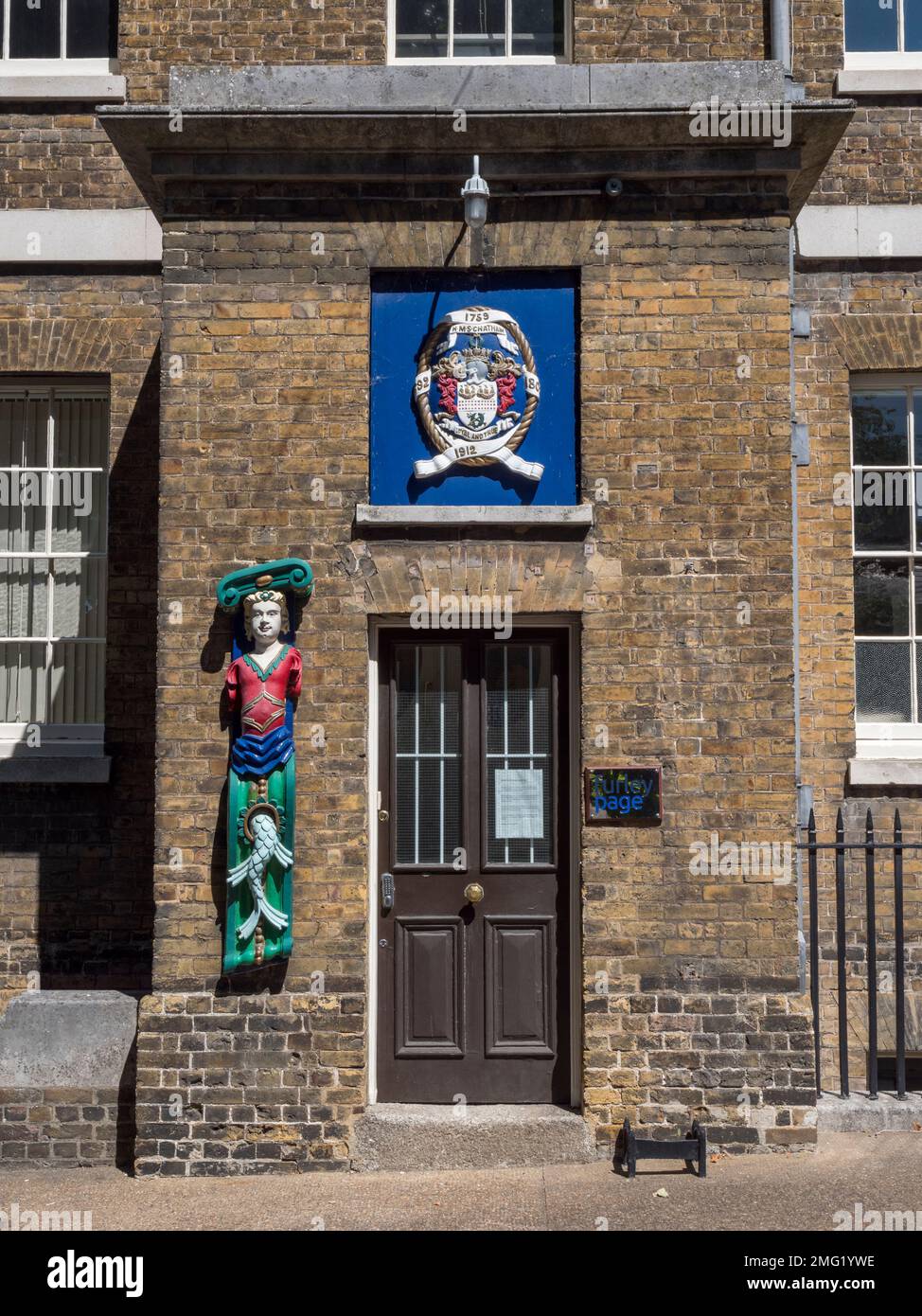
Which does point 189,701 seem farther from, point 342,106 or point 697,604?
point 342,106

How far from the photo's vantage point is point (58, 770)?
8078 millimetres

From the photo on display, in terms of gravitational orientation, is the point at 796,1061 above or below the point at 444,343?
below

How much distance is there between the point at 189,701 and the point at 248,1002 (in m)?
1.65

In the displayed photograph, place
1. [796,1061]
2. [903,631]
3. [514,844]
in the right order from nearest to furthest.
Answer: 1. [796,1061]
2. [514,844]
3. [903,631]

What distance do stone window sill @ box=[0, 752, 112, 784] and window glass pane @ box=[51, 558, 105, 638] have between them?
0.93 metres

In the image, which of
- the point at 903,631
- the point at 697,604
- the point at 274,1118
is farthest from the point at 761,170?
the point at 274,1118

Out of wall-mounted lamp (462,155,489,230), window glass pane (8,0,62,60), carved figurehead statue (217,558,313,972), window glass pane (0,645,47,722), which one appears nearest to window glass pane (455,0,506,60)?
wall-mounted lamp (462,155,489,230)

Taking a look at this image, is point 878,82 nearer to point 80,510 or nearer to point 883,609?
point 883,609

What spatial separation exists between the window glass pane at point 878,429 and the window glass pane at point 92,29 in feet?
18.9

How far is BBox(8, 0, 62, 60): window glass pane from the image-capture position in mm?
8555

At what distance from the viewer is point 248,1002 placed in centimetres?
650

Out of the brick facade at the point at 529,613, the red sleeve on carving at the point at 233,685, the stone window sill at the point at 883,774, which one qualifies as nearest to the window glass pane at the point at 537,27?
the brick facade at the point at 529,613

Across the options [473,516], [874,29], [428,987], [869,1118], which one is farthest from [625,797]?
[874,29]

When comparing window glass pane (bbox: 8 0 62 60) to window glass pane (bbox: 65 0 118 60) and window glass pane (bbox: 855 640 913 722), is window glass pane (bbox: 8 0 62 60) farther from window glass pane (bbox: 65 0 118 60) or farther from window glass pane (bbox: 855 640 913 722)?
window glass pane (bbox: 855 640 913 722)
